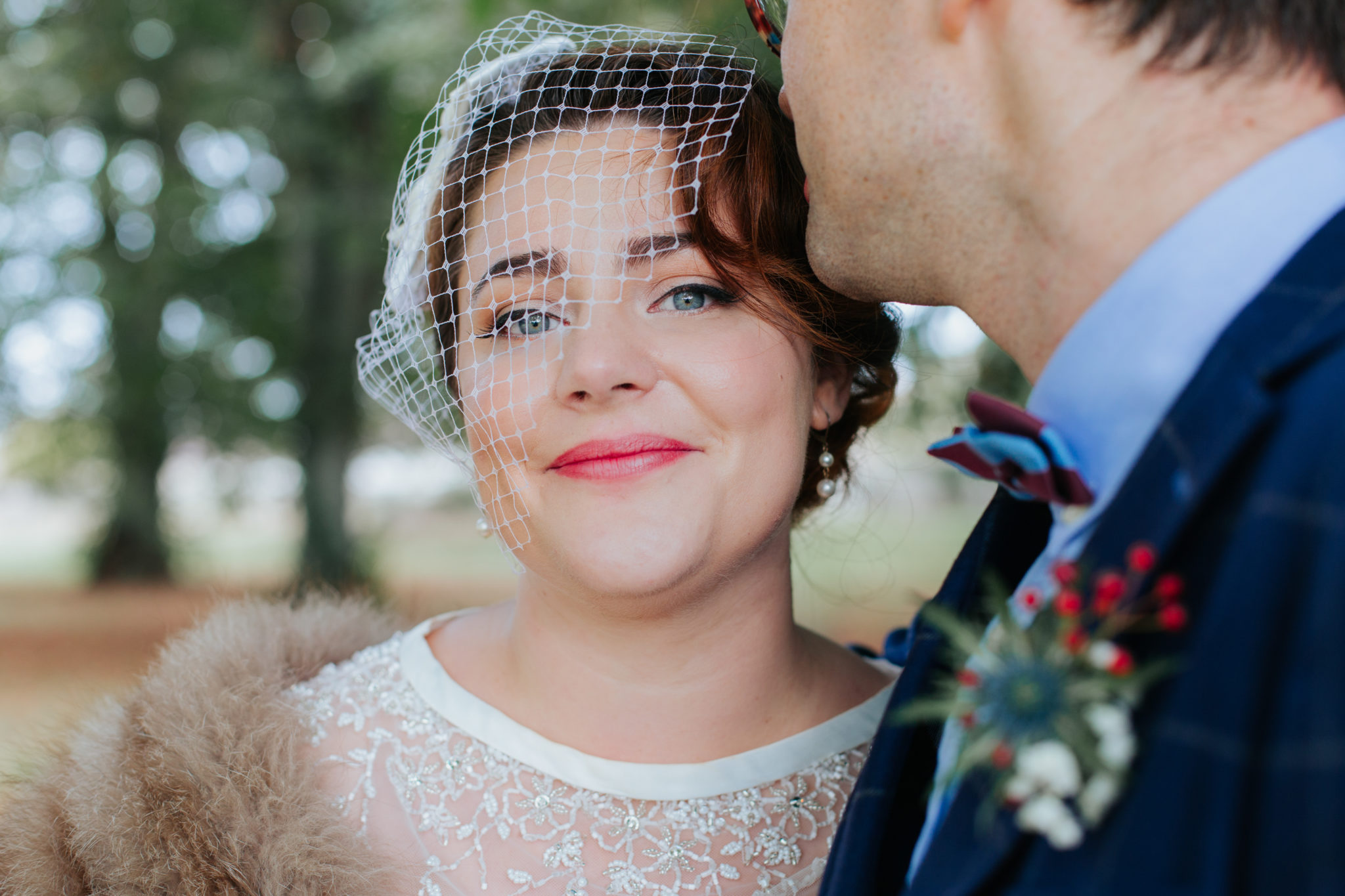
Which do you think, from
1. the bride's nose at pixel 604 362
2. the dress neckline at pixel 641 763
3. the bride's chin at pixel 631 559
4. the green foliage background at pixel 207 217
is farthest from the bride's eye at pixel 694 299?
the green foliage background at pixel 207 217

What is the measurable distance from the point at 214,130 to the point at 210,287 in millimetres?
2083

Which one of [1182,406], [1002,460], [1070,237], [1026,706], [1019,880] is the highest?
[1070,237]

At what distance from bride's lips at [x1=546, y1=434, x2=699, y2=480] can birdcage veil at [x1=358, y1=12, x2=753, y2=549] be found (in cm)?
16

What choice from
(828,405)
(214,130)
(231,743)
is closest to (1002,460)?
(828,405)

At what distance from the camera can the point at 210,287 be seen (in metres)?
13.5

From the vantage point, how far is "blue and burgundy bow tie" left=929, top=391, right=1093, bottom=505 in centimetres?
142

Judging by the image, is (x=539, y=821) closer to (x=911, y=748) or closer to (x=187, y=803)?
(x=187, y=803)

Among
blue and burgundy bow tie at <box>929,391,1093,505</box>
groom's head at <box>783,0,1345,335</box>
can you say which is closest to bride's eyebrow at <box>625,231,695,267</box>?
groom's head at <box>783,0,1345,335</box>

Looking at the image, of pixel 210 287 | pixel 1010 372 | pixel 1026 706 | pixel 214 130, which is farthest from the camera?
pixel 210 287

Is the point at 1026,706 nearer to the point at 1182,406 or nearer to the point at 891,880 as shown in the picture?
the point at 1182,406

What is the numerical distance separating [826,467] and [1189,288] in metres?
1.50

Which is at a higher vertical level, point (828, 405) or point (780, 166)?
point (780, 166)

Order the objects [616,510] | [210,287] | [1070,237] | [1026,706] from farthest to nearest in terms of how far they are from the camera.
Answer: [210,287]
[616,510]
[1070,237]
[1026,706]

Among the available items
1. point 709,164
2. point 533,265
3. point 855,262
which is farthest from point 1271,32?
point 533,265
